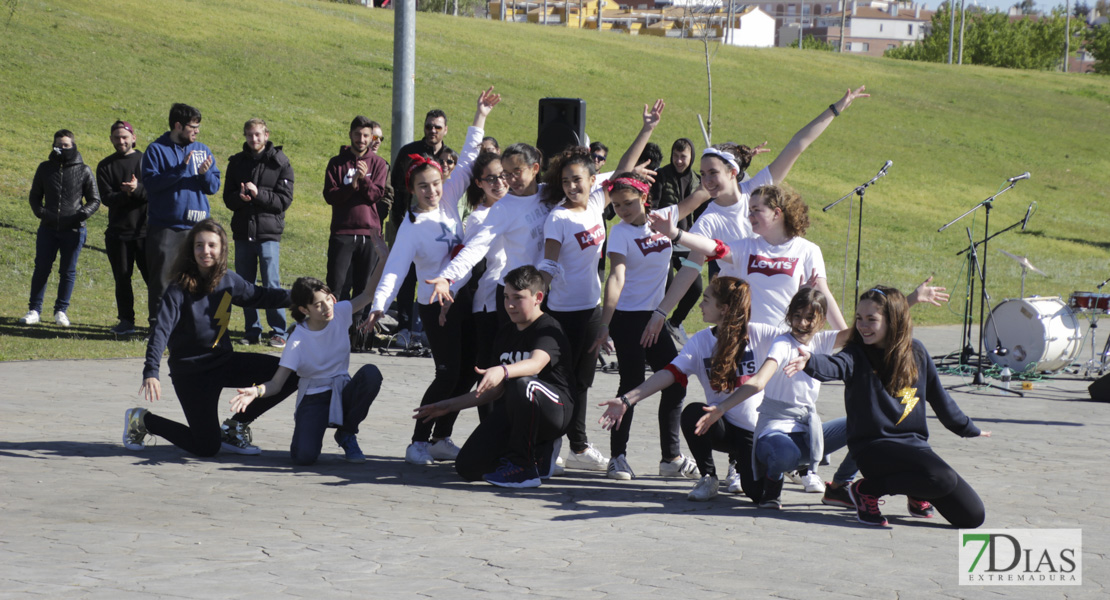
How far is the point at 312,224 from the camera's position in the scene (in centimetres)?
2130

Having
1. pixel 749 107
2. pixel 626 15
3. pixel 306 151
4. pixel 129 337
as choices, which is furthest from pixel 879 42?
pixel 129 337

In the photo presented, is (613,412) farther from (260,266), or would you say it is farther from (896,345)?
(260,266)

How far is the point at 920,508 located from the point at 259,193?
24.9 ft

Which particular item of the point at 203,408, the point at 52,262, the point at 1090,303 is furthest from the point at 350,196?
the point at 1090,303

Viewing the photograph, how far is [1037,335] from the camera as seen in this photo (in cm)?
1123

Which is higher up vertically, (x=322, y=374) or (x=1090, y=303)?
(x=1090, y=303)

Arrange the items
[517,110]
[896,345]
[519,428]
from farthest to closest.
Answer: [517,110] → [519,428] → [896,345]

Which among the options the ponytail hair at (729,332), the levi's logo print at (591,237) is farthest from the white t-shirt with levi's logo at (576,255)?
the ponytail hair at (729,332)

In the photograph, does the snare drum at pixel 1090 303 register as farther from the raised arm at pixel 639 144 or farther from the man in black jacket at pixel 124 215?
the man in black jacket at pixel 124 215

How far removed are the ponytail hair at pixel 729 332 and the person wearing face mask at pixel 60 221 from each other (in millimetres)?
8276

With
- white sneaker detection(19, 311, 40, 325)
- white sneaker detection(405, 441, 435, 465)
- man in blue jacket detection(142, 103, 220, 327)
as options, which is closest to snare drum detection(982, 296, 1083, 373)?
white sneaker detection(405, 441, 435, 465)

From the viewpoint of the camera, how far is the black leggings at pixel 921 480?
5496mm

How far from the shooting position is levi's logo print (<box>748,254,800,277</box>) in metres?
6.35

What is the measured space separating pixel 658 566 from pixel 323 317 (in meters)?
3.04
